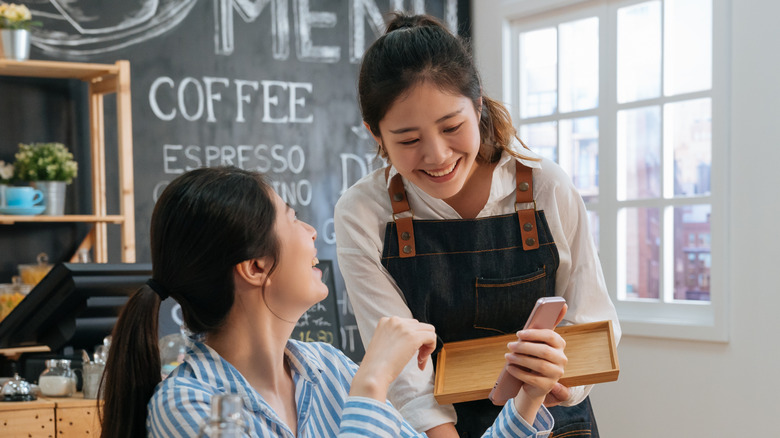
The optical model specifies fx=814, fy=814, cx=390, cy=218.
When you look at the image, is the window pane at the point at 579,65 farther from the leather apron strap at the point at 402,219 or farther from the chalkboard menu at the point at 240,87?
the leather apron strap at the point at 402,219

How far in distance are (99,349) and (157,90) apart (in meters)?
1.93

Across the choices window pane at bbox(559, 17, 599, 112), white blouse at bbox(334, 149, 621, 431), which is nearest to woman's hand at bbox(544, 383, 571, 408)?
white blouse at bbox(334, 149, 621, 431)

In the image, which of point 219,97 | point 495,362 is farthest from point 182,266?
point 219,97

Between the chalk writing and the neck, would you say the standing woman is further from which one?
the chalk writing

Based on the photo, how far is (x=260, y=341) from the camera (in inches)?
51.9

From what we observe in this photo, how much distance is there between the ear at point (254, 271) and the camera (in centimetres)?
128

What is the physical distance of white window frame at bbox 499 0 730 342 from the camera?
11.0 feet

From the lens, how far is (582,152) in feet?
13.1

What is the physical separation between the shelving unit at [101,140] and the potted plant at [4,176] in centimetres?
9

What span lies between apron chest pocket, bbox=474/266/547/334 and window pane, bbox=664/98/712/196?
85.5 inches

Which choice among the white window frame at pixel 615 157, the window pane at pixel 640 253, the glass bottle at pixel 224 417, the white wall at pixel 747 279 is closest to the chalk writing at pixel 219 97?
the white window frame at pixel 615 157

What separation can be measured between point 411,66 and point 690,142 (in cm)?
249

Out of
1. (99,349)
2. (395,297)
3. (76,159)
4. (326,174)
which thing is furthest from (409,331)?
(326,174)

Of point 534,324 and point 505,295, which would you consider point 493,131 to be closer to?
point 505,295
